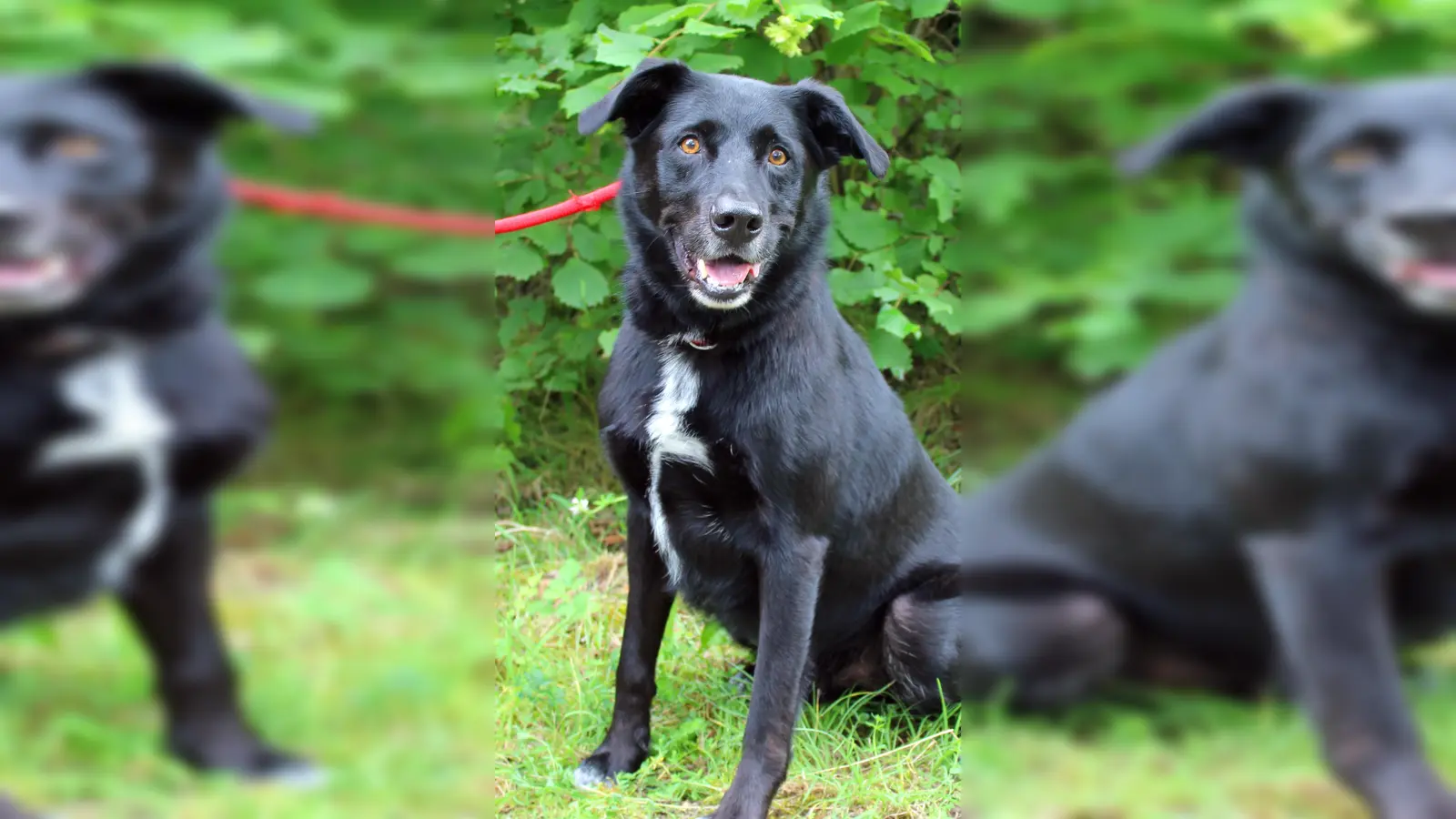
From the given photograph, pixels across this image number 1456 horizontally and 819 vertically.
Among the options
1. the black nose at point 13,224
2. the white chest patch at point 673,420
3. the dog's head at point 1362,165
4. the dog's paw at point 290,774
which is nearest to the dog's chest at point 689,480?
the white chest patch at point 673,420

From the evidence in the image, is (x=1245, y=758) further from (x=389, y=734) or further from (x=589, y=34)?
(x=589, y=34)

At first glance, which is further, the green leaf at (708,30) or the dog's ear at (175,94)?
the green leaf at (708,30)

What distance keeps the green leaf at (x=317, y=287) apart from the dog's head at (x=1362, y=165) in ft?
3.71

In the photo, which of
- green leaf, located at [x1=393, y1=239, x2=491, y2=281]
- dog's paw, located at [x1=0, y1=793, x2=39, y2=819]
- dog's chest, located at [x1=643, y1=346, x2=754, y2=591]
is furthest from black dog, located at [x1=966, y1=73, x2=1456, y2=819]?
dog's paw, located at [x1=0, y1=793, x2=39, y2=819]

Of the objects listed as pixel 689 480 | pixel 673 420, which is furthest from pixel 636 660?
pixel 673 420

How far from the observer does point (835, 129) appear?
83.2 inches

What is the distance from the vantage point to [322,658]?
1563 millimetres

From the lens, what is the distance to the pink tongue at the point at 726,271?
206cm

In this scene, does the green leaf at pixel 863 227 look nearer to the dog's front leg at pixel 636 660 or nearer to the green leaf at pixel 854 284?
the green leaf at pixel 854 284

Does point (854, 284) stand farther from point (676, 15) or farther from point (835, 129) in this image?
point (676, 15)

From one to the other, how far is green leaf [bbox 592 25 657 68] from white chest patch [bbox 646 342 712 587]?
0.62 metres

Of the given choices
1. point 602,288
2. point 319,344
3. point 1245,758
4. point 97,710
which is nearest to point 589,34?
point 602,288

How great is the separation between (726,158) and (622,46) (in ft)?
1.40

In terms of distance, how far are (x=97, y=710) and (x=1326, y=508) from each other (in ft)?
5.32
